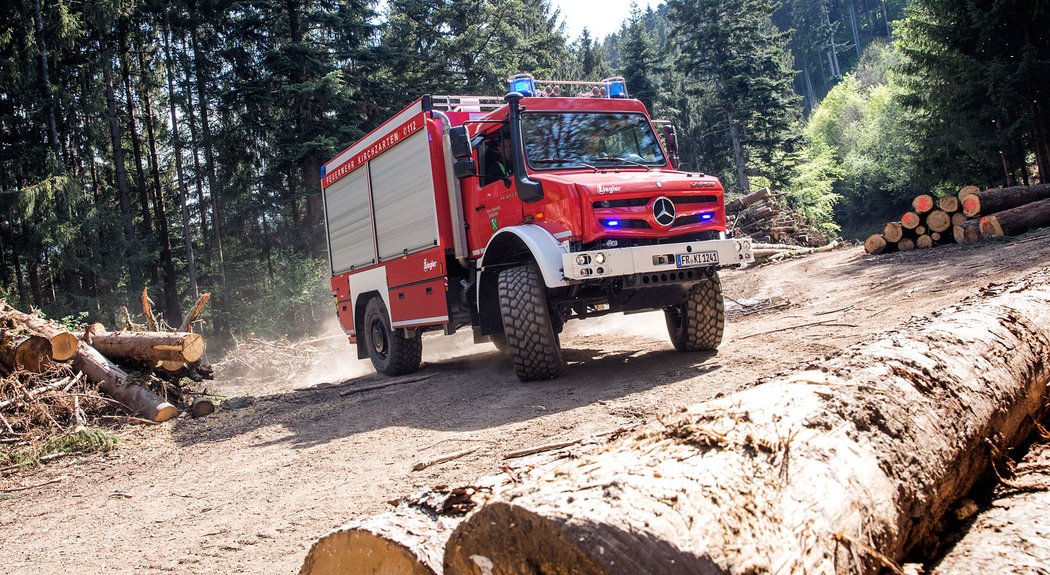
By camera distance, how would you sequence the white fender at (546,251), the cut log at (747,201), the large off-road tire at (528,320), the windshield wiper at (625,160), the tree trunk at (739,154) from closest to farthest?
1. the white fender at (546,251)
2. the large off-road tire at (528,320)
3. the windshield wiper at (625,160)
4. the cut log at (747,201)
5. the tree trunk at (739,154)

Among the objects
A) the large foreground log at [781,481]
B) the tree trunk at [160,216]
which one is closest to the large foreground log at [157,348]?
the large foreground log at [781,481]

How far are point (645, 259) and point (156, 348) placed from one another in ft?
20.9

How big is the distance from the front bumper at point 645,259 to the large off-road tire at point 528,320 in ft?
1.84

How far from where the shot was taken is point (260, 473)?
5.68 meters

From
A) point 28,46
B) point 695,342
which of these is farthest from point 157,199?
point 695,342

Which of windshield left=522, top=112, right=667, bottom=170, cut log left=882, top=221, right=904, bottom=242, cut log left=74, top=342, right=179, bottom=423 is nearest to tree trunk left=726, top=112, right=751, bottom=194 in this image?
cut log left=882, top=221, right=904, bottom=242

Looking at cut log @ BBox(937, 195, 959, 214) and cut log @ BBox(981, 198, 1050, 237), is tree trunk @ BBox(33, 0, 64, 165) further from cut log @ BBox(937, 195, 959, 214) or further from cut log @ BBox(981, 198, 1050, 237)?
cut log @ BBox(981, 198, 1050, 237)

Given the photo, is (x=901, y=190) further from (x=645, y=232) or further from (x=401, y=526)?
(x=401, y=526)

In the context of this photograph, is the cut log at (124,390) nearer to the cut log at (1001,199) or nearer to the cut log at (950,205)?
the cut log at (950,205)

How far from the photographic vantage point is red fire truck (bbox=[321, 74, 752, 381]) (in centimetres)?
704

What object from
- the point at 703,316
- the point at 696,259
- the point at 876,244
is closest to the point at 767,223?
the point at 876,244

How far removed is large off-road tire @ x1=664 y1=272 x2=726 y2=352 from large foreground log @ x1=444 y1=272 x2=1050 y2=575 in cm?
451

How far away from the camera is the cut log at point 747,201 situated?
78.9 ft

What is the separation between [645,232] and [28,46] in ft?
71.8
